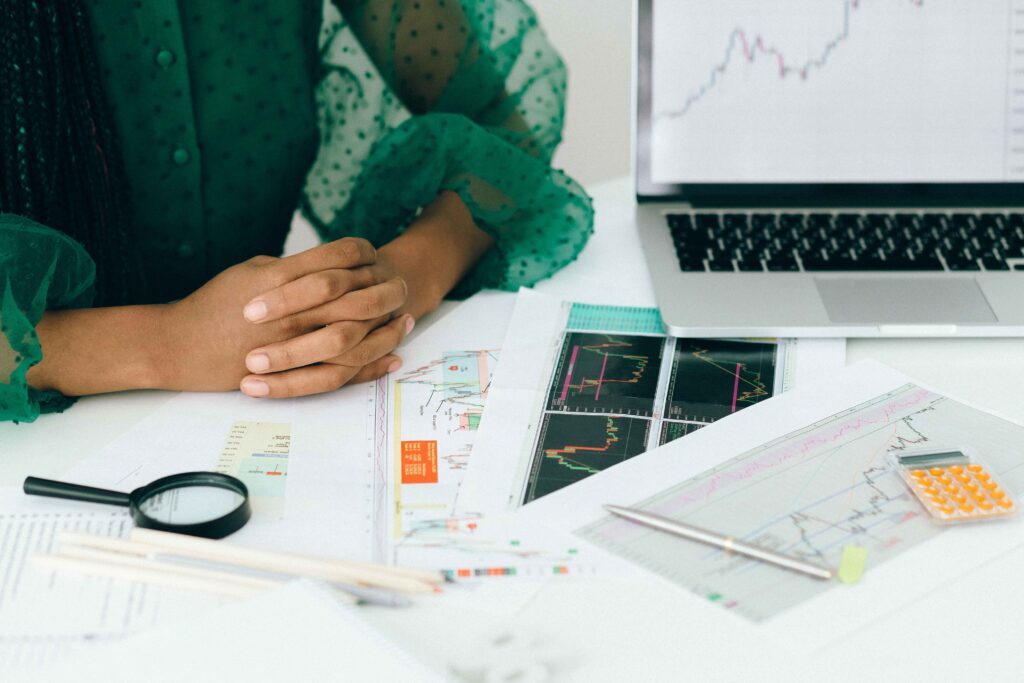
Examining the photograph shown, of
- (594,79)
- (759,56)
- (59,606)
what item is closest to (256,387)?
(59,606)

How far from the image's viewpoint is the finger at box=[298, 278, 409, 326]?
746 millimetres

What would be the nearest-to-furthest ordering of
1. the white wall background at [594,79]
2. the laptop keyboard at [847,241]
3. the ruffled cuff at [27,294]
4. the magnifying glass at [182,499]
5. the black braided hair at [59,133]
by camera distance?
1. the magnifying glass at [182,499]
2. the ruffled cuff at [27,294]
3. the black braided hair at [59,133]
4. the laptop keyboard at [847,241]
5. the white wall background at [594,79]

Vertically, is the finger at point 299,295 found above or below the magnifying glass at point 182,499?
above

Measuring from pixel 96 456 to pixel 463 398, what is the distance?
0.79 ft

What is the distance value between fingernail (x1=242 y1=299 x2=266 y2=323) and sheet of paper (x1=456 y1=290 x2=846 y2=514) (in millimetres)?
166

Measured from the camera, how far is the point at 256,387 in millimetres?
724

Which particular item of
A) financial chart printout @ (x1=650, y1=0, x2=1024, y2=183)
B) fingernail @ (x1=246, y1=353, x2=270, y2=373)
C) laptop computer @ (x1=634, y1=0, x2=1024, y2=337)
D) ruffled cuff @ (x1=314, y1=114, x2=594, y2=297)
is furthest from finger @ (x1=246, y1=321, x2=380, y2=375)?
financial chart printout @ (x1=650, y1=0, x2=1024, y2=183)

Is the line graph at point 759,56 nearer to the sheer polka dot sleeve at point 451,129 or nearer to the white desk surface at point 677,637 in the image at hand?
the sheer polka dot sleeve at point 451,129

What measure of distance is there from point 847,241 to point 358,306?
45 centimetres

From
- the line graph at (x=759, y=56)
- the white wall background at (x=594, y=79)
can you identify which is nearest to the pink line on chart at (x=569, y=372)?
the line graph at (x=759, y=56)

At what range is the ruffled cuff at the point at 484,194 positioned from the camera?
36.7 inches

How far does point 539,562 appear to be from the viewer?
557 millimetres

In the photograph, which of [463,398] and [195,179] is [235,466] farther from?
[195,179]

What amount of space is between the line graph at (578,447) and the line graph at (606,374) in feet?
0.05
